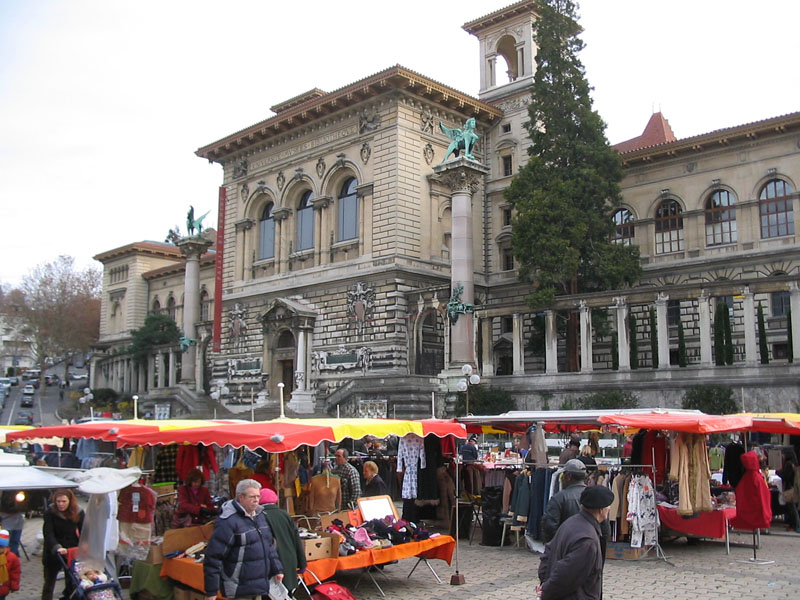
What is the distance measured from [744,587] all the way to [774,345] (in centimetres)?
2525

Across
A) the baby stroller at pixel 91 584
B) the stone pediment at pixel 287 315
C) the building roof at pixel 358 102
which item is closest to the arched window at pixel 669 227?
the building roof at pixel 358 102

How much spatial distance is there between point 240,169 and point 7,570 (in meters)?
38.5

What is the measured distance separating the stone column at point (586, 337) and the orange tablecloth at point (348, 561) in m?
19.6

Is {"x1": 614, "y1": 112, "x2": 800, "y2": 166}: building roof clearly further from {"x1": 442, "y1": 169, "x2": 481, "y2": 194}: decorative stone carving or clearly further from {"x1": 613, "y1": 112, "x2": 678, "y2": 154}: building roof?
{"x1": 442, "y1": 169, "x2": 481, "y2": 194}: decorative stone carving

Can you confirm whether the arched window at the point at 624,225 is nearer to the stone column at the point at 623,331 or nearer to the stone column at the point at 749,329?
the stone column at the point at 623,331

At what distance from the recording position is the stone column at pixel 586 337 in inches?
1208

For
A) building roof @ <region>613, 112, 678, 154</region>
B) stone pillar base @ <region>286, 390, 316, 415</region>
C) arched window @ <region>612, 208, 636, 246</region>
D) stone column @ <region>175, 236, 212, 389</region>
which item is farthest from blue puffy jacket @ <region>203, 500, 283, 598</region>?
stone column @ <region>175, 236, 212, 389</region>

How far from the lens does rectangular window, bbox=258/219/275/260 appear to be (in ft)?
143

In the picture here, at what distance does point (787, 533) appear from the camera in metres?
16.2

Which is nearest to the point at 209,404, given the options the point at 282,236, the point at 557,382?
the point at 282,236

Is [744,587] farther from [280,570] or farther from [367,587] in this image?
[280,570]

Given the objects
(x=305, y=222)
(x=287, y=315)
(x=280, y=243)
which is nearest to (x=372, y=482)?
(x=287, y=315)

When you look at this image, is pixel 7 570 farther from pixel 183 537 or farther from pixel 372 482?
pixel 372 482

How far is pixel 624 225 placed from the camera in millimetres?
38844
